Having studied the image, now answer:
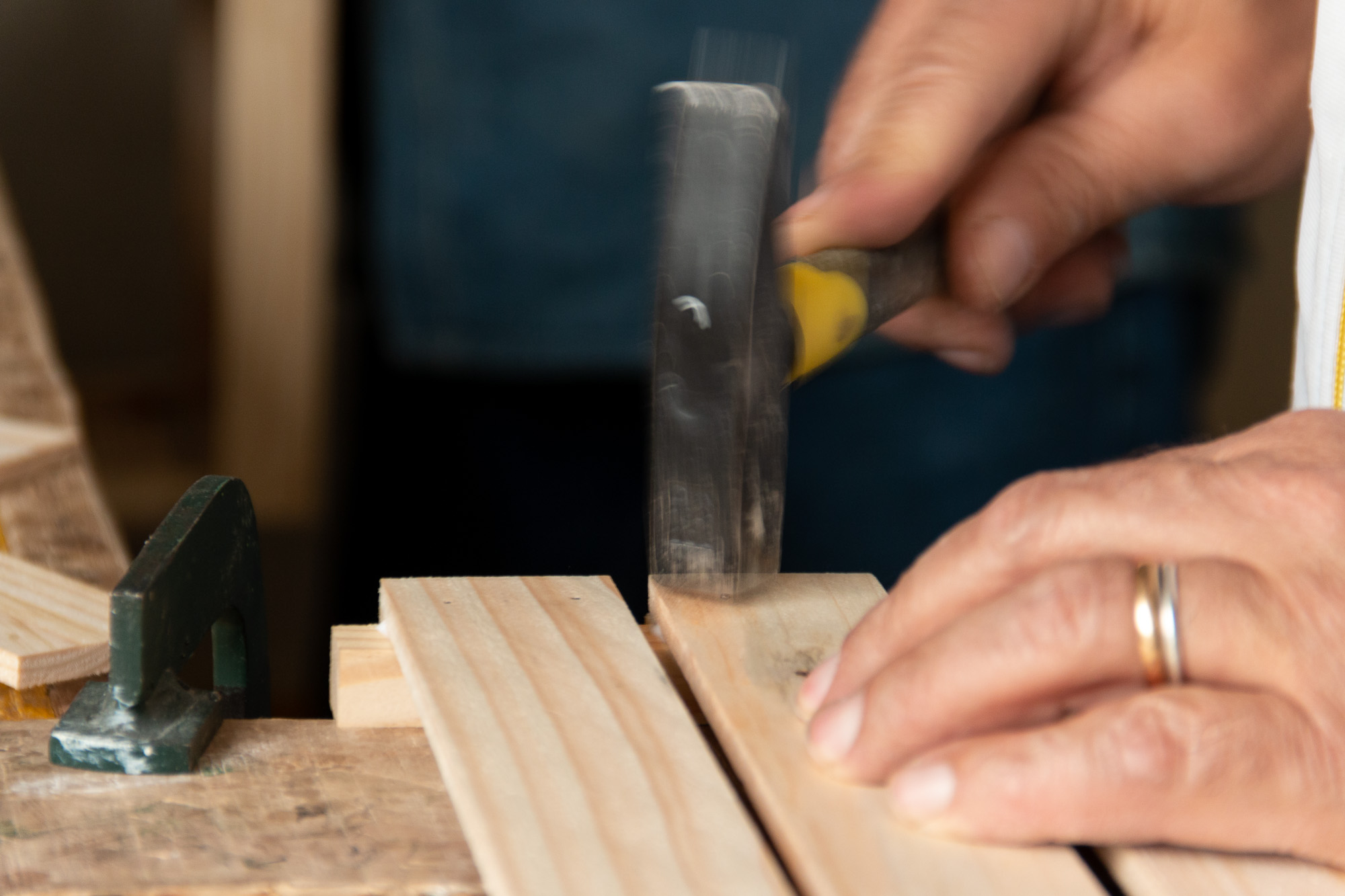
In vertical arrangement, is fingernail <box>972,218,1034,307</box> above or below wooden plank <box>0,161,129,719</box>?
above

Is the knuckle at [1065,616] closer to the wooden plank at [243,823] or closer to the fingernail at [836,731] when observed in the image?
the fingernail at [836,731]

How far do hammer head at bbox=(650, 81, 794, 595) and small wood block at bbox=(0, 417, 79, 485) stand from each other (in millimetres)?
576

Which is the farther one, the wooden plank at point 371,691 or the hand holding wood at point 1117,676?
the wooden plank at point 371,691

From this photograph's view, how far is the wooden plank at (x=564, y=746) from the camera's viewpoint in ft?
2.01

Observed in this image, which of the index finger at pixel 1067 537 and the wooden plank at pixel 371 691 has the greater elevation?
the index finger at pixel 1067 537

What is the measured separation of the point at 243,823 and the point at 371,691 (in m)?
0.13

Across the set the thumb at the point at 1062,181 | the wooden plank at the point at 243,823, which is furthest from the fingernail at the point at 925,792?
the thumb at the point at 1062,181

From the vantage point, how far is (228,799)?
2.40 feet

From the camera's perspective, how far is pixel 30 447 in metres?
1.13

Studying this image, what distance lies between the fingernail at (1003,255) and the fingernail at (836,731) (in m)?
0.63

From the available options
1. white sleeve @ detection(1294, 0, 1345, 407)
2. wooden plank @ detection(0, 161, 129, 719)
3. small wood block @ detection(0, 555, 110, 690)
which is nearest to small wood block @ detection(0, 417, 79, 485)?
wooden plank @ detection(0, 161, 129, 719)

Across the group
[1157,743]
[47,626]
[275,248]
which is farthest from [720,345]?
[275,248]

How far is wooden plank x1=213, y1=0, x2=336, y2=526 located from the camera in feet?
9.08

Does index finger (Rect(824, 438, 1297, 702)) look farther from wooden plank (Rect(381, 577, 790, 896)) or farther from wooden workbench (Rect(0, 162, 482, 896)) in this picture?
wooden workbench (Rect(0, 162, 482, 896))
